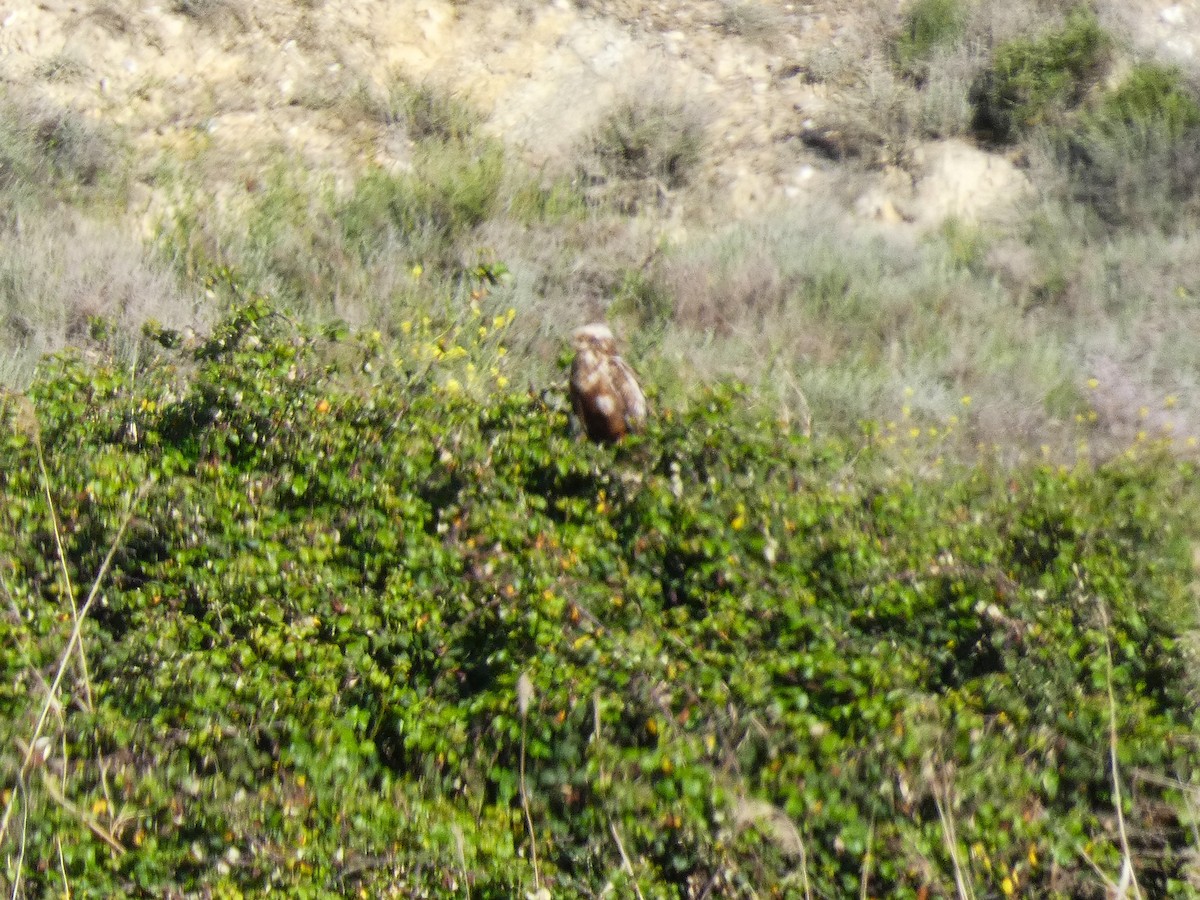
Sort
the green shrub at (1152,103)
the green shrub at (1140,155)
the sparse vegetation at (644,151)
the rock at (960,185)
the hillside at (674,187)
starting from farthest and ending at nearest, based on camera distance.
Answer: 1. the sparse vegetation at (644,151)
2. the rock at (960,185)
3. the green shrub at (1152,103)
4. the green shrub at (1140,155)
5. the hillside at (674,187)

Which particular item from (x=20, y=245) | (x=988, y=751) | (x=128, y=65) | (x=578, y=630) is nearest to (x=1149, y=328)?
(x=988, y=751)

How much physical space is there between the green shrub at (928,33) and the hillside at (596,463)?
0.09ft

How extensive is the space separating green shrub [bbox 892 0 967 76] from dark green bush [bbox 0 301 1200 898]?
13.3 feet

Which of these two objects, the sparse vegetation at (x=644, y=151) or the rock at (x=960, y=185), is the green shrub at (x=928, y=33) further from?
the sparse vegetation at (x=644, y=151)

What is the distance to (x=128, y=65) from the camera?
7.41 meters

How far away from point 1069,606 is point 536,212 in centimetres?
413

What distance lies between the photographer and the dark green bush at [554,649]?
305cm

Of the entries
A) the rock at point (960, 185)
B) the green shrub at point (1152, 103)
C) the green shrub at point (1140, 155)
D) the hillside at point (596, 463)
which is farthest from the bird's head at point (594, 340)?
the green shrub at point (1152, 103)

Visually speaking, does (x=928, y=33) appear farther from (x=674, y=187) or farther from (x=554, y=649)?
(x=554, y=649)

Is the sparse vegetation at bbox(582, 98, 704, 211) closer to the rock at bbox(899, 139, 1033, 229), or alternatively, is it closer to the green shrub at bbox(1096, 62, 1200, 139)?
the rock at bbox(899, 139, 1033, 229)

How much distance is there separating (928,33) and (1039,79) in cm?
89

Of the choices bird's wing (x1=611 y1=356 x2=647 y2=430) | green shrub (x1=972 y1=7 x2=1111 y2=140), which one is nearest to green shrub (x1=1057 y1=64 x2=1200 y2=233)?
green shrub (x1=972 y1=7 x2=1111 y2=140)

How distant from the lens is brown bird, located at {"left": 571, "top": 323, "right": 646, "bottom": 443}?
4414mm

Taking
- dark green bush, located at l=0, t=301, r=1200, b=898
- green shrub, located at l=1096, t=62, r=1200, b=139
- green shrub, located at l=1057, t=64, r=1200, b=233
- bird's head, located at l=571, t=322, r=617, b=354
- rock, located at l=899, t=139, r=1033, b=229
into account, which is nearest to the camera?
dark green bush, located at l=0, t=301, r=1200, b=898
